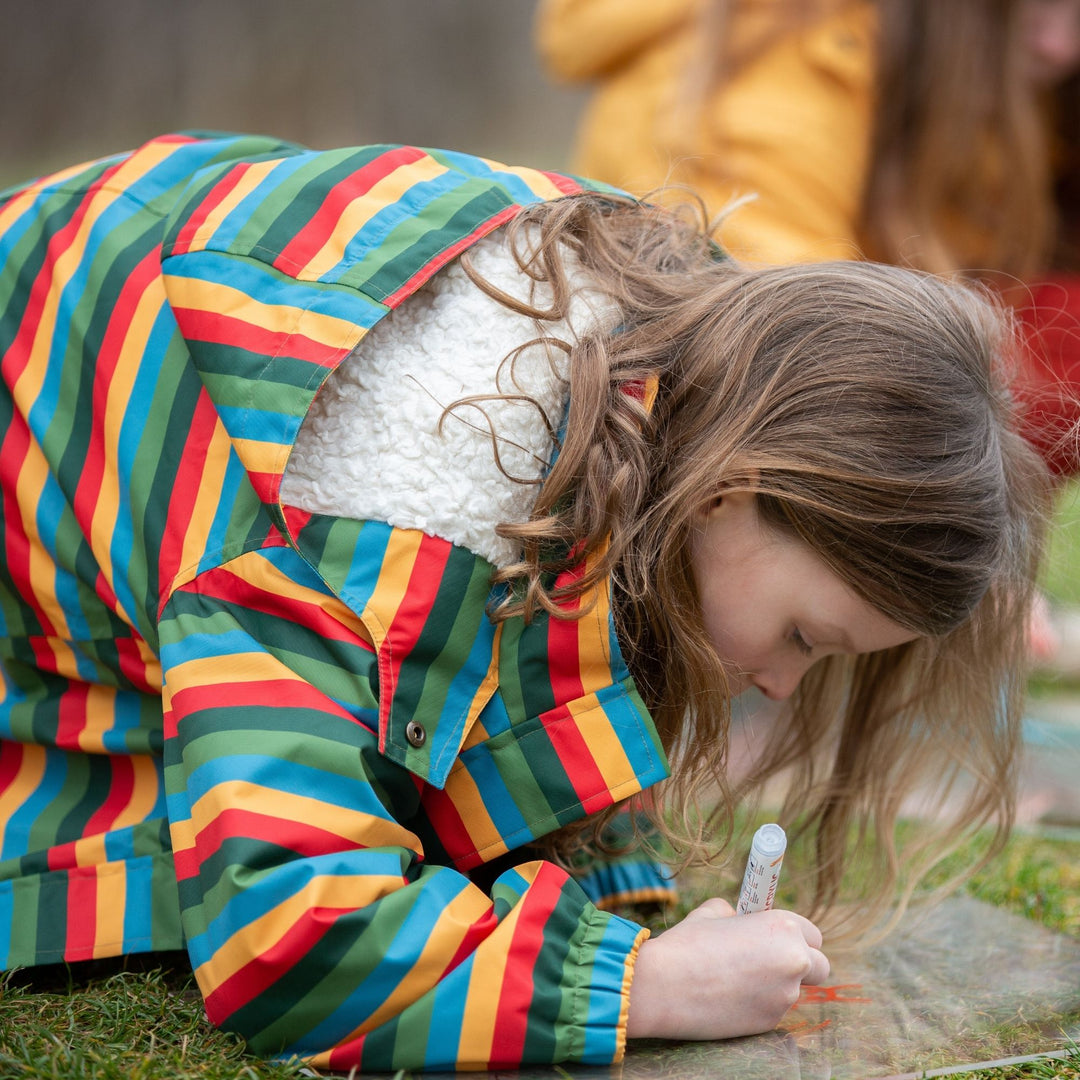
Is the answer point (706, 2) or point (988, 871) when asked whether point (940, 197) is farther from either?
point (988, 871)

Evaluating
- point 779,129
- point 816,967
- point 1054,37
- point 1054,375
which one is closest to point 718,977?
point 816,967

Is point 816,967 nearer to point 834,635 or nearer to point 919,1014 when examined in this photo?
point 919,1014

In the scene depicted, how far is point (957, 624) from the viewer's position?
1.22m

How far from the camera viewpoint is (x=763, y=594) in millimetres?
1142

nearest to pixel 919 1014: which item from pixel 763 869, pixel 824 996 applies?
pixel 824 996

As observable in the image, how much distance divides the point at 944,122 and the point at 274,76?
3.09 m

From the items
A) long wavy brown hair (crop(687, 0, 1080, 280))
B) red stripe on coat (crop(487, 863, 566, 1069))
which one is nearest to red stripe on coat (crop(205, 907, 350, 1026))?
red stripe on coat (crop(487, 863, 566, 1069))

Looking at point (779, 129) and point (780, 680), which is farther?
point (779, 129)

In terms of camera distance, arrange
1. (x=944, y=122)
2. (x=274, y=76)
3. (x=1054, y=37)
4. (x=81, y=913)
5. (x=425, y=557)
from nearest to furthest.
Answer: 1. (x=425, y=557)
2. (x=81, y=913)
3. (x=944, y=122)
4. (x=1054, y=37)
5. (x=274, y=76)

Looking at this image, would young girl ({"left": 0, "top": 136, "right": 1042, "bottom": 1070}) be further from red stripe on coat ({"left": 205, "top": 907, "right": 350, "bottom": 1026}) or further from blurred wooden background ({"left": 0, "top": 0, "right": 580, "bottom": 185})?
blurred wooden background ({"left": 0, "top": 0, "right": 580, "bottom": 185})

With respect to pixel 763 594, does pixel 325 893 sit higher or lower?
lower

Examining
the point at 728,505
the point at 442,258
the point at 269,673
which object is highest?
the point at 442,258

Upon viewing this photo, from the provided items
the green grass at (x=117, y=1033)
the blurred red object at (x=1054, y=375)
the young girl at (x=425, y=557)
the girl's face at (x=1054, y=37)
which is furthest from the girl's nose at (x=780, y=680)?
the girl's face at (x=1054, y=37)

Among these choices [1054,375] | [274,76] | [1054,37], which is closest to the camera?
[1054,375]
